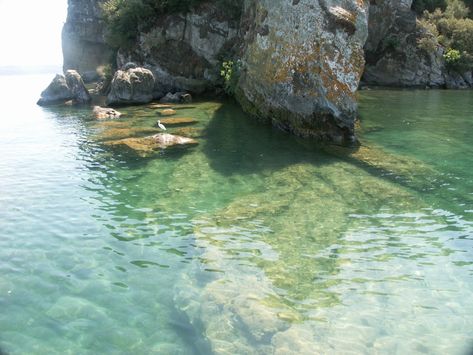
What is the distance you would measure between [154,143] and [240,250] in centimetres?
920

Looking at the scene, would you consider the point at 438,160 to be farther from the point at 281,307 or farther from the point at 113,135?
the point at 113,135

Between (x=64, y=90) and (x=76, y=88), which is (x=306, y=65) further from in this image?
(x=64, y=90)

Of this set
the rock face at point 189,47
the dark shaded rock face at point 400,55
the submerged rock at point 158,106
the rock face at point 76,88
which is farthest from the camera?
the dark shaded rock face at point 400,55

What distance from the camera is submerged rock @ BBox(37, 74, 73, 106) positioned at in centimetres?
3266

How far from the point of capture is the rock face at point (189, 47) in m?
32.2

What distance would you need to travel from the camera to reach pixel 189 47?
33.1 metres

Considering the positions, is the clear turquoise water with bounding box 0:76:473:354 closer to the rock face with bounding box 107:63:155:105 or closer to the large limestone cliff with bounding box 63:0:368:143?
the large limestone cliff with bounding box 63:0:368:143

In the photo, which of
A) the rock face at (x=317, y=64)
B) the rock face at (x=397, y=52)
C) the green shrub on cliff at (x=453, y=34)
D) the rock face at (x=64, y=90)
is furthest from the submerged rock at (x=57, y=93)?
the green shrub on cliff at (x=453, y=34)

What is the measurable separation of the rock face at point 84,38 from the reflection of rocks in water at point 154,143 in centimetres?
4382

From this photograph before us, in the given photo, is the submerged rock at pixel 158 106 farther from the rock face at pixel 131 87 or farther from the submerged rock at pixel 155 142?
the submerged rock at pixel 155 142

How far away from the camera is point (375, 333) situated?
19.2ft

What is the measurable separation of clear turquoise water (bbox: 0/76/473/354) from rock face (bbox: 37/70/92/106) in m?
17.3

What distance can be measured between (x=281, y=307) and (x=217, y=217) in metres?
3.85

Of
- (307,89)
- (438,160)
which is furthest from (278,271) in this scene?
(307,89)
